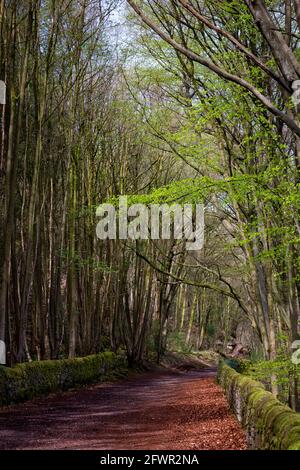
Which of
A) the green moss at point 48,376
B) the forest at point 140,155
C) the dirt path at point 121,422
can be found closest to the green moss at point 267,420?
Result: the dirt path at point 121,422

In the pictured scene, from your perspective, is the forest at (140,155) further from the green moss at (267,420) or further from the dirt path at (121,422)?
the green moss at (267,420)

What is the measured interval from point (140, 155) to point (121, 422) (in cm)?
1260

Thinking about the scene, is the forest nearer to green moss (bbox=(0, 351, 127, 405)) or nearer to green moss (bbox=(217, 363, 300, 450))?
green moss (bbox=(0, 351, 127, 405))

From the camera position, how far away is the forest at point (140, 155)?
8969mm

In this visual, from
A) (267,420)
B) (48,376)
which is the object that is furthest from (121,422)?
(267,420)

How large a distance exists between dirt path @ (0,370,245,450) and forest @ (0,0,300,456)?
1200mm

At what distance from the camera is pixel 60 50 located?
14703 millimetres

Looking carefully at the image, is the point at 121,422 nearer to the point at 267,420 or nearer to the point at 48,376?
the point at 48,376

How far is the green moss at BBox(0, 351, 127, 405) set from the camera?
32.8ft

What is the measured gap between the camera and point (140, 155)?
66.6ft

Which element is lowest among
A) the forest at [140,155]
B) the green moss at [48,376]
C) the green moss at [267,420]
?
the green moss at [48,376]

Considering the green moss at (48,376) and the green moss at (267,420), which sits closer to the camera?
the green moss at (267,420)

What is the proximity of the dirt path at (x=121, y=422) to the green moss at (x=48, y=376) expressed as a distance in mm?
238

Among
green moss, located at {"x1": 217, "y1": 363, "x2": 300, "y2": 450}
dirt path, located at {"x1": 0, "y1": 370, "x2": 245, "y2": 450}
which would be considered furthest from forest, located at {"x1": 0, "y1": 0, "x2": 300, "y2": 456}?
green moss, located at {"x1": 217, "y1": 363, "x2": 300, "y2": 450}
